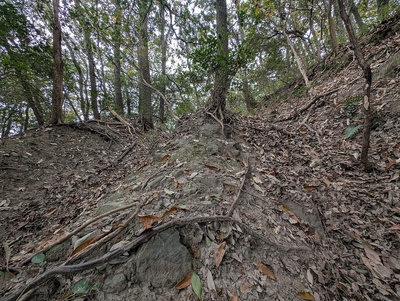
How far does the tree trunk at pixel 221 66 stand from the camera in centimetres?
359

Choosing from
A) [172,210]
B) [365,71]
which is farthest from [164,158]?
[365,71]

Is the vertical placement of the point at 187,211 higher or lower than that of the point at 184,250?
higher

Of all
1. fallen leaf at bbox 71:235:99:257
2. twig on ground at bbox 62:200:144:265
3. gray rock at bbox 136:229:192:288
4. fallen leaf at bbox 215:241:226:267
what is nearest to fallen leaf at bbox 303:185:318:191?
fallen leaf at bbox 215:241:226:267

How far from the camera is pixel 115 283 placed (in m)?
1.30

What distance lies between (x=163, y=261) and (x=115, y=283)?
0.33 metres

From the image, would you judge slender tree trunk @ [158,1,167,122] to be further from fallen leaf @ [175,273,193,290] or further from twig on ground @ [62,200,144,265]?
fallen leaf @ [175,273,193,290]

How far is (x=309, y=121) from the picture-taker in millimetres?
4082

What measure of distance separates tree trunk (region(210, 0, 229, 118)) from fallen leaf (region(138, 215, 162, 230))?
255 centimetres

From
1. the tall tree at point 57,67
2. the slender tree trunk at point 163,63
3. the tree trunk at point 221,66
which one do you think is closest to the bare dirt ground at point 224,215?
the tree trunk at point 221,66

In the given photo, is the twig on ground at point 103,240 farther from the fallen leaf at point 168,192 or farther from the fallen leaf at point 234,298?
the fallen leaf at point 234,298

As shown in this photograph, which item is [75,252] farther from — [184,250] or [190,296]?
[190,296]

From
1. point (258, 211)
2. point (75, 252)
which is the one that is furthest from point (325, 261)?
point (75, 252)

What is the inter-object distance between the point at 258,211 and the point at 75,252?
65.2 inches

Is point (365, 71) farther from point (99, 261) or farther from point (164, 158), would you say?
point (99, 261)
